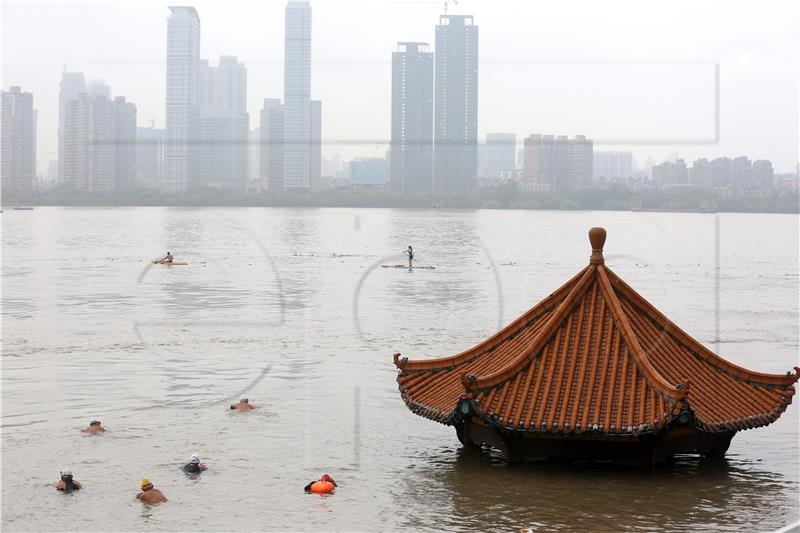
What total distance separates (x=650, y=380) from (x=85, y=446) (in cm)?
1018

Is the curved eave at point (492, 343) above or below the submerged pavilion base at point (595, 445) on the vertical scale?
above

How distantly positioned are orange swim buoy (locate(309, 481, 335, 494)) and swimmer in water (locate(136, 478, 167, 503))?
2.29 metres

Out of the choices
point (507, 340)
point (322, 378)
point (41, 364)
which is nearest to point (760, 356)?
point (322, 378)

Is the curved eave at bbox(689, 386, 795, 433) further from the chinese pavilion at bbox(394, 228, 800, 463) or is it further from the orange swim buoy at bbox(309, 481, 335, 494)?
the orange swim buoy at bbox(309, 481, 335, 494)

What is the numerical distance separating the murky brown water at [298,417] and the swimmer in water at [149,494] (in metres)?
0.21

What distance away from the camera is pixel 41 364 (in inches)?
1220

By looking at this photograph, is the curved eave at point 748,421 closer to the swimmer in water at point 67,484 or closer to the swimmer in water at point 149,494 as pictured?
the swimmer in water at point 149,494

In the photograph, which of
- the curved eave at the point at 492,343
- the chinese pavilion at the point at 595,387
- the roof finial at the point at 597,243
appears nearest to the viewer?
the chinese pavilion at the point at 595,387

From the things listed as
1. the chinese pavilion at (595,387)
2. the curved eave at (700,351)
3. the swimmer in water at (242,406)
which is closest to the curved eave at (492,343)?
Answer: the chinese pavilion at (595,387)

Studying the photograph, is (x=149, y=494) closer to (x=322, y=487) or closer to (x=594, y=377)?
(x=322, y=487)

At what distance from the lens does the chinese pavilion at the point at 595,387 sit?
17.3 meters

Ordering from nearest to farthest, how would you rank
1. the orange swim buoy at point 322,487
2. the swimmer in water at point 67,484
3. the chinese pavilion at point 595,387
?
the chinese pavilion at point 595,387, the swimmer in water at point 67,484, the orange swim buoy at point 322,487

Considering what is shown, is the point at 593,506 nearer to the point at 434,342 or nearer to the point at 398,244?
the point at 434,342

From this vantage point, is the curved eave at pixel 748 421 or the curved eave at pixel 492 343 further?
the curved eave at pixel 492 343
